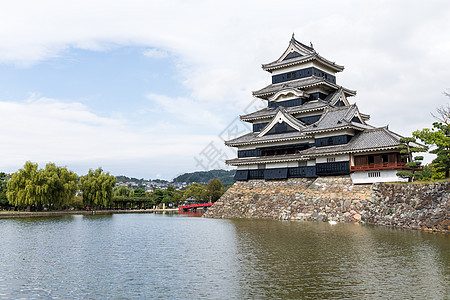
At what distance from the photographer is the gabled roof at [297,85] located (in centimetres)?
4577

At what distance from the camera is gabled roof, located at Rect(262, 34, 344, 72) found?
48.2 m

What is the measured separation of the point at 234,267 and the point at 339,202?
70.3ft

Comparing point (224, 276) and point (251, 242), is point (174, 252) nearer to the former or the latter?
point (251, 242)

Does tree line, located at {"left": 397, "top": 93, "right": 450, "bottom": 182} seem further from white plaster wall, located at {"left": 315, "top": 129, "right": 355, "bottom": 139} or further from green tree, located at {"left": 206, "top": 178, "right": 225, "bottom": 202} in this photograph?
green tree, located at {"left": 206, "top": 178, "right": 225, "bottom": 202}

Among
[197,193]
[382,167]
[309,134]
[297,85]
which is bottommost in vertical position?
[197,193]

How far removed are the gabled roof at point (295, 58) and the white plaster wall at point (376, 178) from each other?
58.0 ft

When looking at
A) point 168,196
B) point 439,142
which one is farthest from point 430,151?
point 168,196

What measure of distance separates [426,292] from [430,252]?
7.13m

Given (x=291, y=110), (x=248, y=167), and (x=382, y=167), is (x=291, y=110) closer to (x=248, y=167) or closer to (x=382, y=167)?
(x=248, y=167)

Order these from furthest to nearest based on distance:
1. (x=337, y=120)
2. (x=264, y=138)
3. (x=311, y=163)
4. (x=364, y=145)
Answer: (x=264, y=138), (x=311, y=163), (x=337, y=120), (x=364, y=145)

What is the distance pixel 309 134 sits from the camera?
131ft

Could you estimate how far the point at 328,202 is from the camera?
116 feet

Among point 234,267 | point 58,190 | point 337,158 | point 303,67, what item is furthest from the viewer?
point 58,190

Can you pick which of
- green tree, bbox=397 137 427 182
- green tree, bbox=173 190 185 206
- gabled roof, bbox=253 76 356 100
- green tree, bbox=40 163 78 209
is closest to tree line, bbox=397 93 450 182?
green tree, bbox=397 137 427 182
